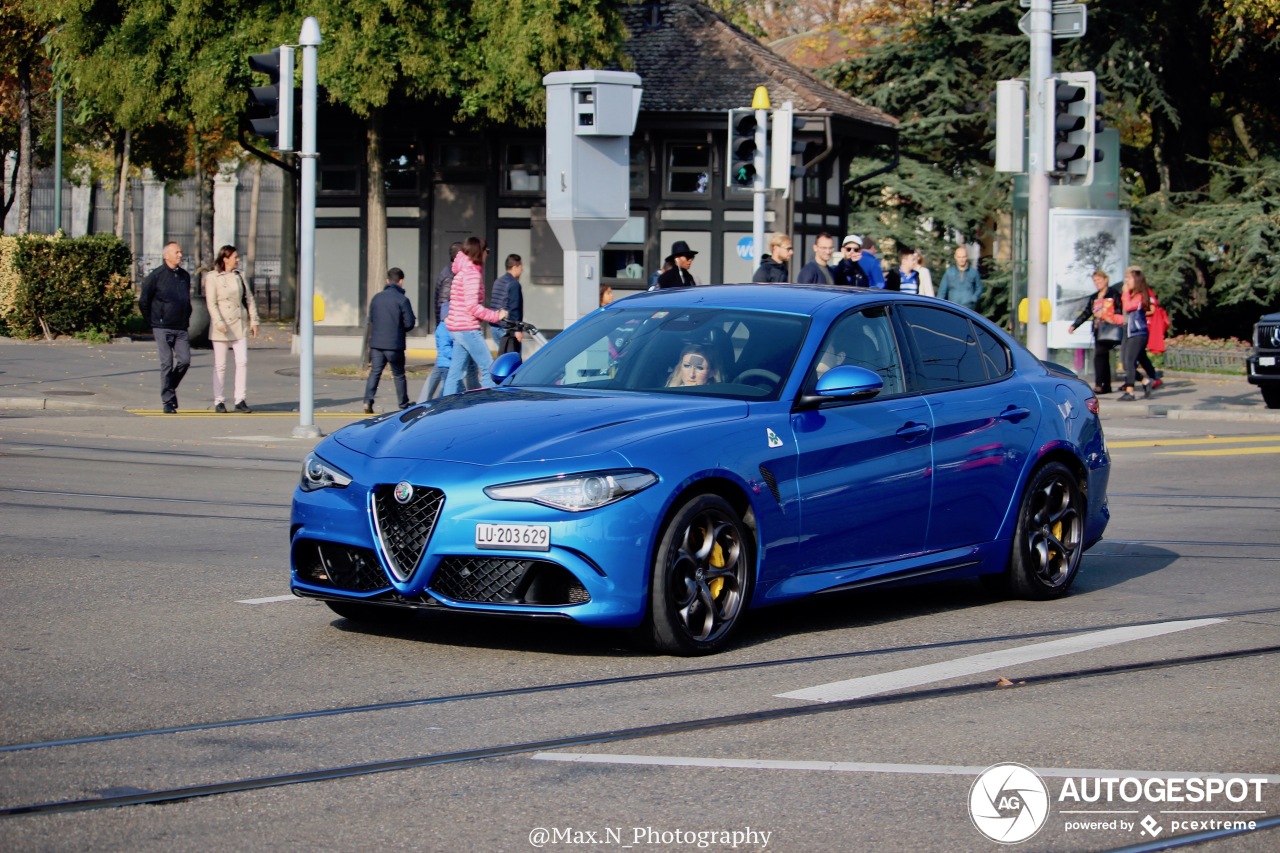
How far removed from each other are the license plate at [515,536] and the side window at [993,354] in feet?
10.3

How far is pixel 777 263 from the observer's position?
1825 centimetres

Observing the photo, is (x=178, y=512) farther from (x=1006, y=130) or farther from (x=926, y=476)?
(x=1006, y=130)

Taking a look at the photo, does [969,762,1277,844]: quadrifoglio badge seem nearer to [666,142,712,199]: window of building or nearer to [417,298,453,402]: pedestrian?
[417,298,453,402]: pedestrian

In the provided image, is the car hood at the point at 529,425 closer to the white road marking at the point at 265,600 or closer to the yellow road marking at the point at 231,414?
the white road marking at the point at 265,600

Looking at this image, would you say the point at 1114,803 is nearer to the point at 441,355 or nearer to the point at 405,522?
the point at 405,522

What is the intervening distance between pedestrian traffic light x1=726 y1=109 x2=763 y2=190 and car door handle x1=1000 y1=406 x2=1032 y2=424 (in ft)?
37.4

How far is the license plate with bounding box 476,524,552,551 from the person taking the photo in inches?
278

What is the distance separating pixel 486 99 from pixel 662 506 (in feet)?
73.5

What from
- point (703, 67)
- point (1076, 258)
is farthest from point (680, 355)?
point (703, 67)

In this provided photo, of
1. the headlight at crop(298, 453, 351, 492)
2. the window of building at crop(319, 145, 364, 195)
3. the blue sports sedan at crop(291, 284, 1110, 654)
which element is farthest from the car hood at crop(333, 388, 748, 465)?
the window of building at crop(319, 145, 364, 195)

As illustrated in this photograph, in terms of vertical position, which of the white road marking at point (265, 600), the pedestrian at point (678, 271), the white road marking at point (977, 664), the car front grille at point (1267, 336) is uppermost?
the pedestrian at point (678, 271)

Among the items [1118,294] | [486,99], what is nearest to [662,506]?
[1118,294]

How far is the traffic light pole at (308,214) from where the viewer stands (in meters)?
18.1

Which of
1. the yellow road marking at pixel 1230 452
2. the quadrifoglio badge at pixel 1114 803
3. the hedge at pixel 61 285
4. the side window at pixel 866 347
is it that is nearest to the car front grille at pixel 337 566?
the side window at pixel 866 347
